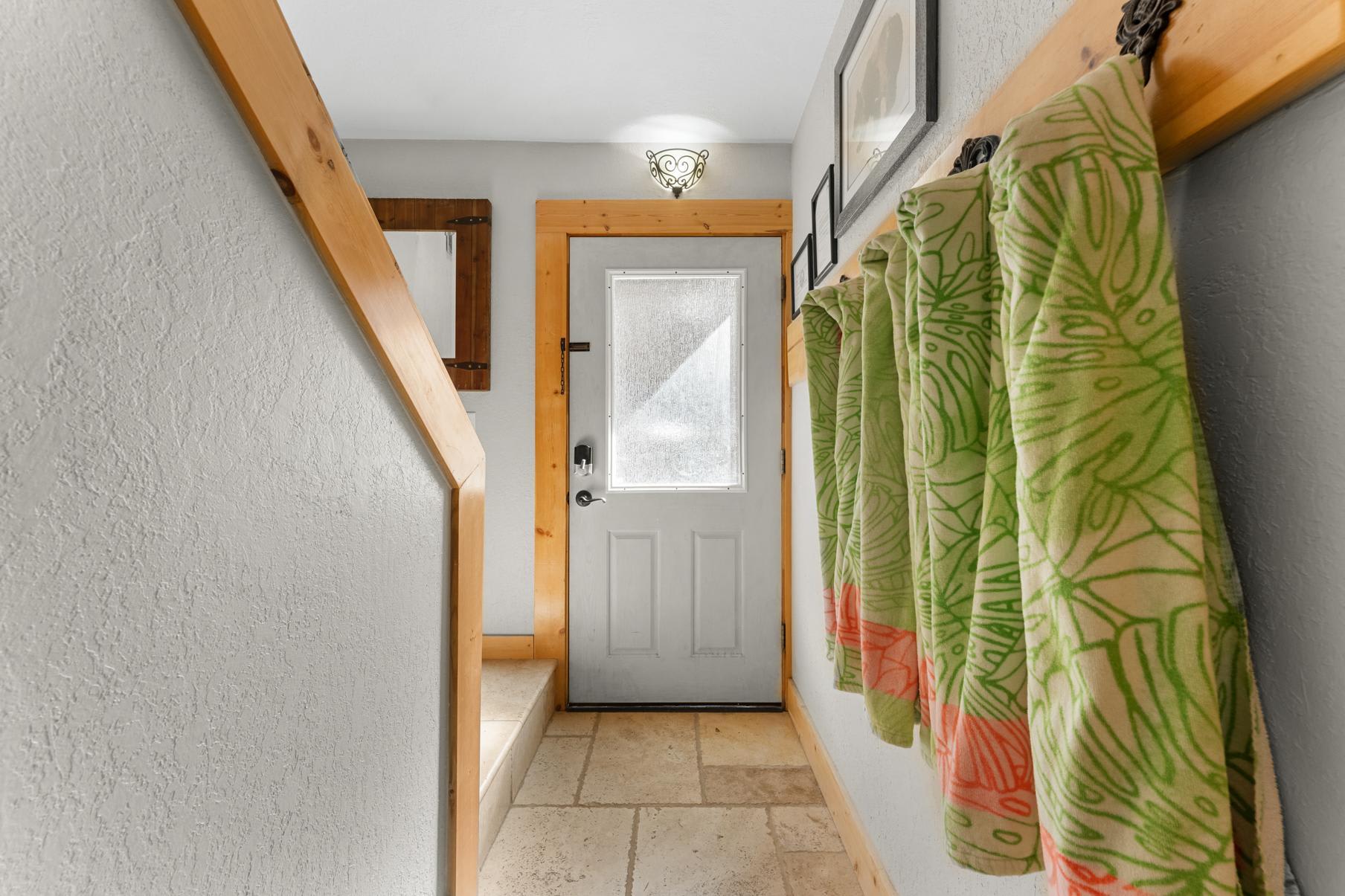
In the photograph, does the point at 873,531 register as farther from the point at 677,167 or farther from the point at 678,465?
the point at 677,167

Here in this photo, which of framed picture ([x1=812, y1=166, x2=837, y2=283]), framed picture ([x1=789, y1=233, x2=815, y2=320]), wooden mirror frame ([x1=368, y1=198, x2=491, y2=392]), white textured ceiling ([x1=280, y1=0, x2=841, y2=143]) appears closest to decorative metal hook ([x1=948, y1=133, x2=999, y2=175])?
framed picture ([x1=812, y1=166, x2=837, y2=283])

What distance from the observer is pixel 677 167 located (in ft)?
8.78

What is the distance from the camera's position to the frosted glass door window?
2.72m

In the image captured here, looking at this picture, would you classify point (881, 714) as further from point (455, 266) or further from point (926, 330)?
point (455, 266)

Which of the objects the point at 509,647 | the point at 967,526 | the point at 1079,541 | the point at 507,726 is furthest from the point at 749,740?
the point at 1079,541

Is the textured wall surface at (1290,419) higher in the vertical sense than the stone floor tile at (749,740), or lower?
higher

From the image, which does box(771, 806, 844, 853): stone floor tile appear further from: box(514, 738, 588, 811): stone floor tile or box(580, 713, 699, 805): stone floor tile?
box(514, 738, 588, 811): stone floor tile

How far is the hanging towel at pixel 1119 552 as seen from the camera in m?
0.45

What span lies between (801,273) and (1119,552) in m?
2.09

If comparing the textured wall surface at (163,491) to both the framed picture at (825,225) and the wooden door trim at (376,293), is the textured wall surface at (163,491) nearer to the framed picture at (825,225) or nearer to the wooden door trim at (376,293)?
the wooden door trim at (376,293)

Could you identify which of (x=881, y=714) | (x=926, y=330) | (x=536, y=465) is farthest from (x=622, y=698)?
(x=926, y=330)

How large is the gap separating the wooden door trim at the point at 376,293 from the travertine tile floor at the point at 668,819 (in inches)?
20.9

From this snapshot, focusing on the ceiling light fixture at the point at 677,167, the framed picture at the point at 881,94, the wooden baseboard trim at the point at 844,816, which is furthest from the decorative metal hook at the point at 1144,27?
the ceiling light fixture at the point at 677,167

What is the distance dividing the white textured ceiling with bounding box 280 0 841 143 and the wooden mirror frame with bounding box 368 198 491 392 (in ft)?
0.94
